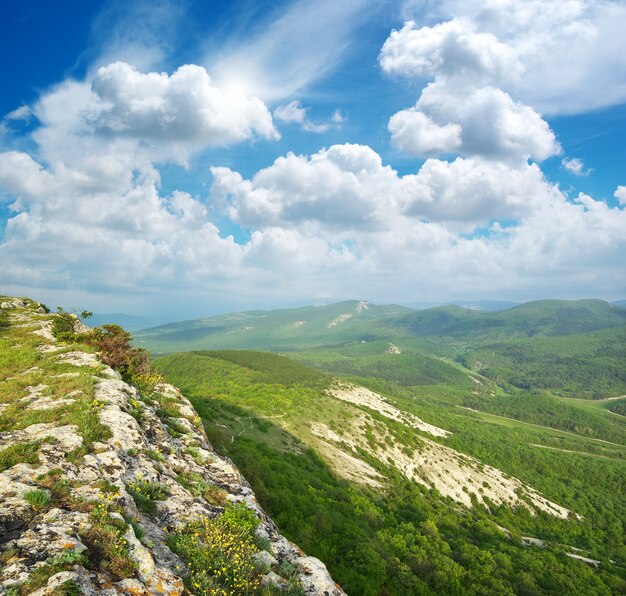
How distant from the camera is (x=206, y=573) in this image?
1126cm

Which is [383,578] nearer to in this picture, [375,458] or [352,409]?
[375,458]

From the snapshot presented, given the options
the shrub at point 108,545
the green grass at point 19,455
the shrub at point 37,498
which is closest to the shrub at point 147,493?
the shrub at point 108,545

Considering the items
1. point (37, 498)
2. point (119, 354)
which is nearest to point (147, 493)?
point (37, 498)

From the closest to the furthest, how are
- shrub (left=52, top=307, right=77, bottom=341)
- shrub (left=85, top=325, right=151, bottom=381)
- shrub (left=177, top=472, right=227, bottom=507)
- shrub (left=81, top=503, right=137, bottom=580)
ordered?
1. shrub (left=81, top=503, right=137, bottom=580)
2. shrub (left=177, top=472, right=227, bottom=507)
3. shrub (left=85, top=325, right=151, bottom=381)
4. shrub (left=52, top=307, right=77, bottom=341)

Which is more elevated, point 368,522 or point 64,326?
point 64,326

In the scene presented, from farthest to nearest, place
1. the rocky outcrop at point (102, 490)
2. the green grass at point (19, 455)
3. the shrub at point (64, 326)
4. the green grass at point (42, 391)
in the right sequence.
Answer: the shrub at point (64, 326)
the green grass at point (42, 391)
the green grass at point (19, 455)
the rocky outcrop at point (102, 490)

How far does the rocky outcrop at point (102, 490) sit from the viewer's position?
919cm

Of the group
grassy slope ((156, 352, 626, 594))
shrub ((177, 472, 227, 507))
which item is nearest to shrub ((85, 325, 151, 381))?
grassy slope ((156, 352, 626, 594))

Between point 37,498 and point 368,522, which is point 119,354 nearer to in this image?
point 37,498

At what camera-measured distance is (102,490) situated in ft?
41.3

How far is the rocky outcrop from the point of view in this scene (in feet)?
30.1

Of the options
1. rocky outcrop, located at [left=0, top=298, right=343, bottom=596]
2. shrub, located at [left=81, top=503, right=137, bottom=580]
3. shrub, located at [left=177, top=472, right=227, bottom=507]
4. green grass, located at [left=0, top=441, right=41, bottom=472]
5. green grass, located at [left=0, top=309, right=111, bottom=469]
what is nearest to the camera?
rocky outcrop, located at [left=0, top=298, right=343, bottom=596]

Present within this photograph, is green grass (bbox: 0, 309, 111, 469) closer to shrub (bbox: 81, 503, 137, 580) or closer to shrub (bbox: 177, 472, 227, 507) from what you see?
shrub (bbox: 177, 472, 227, 507)

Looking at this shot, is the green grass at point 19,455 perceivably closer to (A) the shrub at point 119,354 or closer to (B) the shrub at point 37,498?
(B) the shrub at point 37,498
